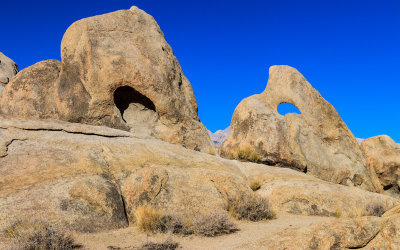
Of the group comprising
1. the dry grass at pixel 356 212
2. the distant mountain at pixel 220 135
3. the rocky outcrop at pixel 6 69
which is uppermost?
the distant mountain at pixel 220 135

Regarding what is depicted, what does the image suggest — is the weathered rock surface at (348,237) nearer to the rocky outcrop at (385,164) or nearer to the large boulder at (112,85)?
the large boulder at (112,85)

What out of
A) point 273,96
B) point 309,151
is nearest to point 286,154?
point 309,151

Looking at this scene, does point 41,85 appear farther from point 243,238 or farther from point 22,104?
point 243,238

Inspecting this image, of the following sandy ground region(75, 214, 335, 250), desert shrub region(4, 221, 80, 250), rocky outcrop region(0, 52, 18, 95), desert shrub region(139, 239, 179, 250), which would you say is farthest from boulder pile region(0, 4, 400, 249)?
rocky outcrop region(0, 52, 18, 95)

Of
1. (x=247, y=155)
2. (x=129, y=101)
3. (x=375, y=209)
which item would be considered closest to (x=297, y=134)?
(x=247, y=155)

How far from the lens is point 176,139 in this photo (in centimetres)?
1527

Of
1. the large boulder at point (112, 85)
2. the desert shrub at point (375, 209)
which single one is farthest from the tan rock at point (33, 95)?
the desert shrub at point (375, 209)

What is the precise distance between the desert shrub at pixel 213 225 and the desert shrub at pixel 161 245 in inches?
36.4

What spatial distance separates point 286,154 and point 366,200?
3766 millimetres

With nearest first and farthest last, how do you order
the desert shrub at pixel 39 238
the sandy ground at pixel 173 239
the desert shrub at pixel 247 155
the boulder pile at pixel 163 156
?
1. the desert shrub at pixel 39 238
2. the sandy ground at pixel 173 239
3. the boulder pile at pixel 163 156
4. the desert shrub at pixel 247 155

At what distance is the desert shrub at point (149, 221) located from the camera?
812 cm

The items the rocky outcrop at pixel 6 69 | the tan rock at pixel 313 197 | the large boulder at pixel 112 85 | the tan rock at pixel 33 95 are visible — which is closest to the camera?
the tan rock at pixel 313 197

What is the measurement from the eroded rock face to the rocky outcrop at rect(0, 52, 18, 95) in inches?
599

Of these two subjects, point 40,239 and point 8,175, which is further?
point 8,175
